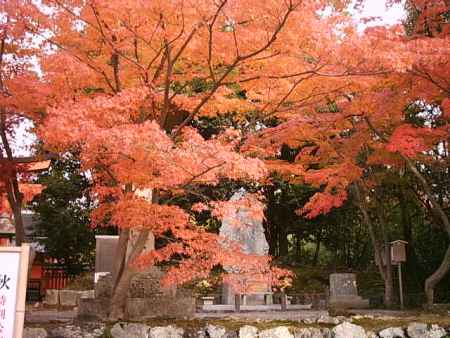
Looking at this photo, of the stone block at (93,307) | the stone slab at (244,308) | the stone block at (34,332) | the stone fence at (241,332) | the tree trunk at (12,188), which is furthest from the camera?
the stone slab at (244,308)

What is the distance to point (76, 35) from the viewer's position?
909 centimetres

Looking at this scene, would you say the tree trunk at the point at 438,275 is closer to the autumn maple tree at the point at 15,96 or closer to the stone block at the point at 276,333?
the stone block at the point at 276,333

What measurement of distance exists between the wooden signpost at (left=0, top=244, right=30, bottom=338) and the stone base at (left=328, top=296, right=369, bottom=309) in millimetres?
10804

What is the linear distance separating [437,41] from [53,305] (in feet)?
40.0

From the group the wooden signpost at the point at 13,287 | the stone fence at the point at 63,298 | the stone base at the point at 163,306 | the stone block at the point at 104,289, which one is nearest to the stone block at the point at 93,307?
the stone block at the point at 104,289

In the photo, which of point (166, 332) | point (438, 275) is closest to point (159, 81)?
point (166, 332)

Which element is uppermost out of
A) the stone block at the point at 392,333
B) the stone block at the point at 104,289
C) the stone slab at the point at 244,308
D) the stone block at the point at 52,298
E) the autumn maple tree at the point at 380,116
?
the autumn maple tree at the point at 380,116

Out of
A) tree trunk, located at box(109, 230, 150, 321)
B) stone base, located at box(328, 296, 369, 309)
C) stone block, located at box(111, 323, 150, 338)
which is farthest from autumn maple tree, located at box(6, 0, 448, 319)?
stone base, located at box(328, 296, 369, 309)

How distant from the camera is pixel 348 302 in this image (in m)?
14.7

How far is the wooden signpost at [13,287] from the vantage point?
16.5 feet

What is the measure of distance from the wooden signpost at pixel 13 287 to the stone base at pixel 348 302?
35.4ft

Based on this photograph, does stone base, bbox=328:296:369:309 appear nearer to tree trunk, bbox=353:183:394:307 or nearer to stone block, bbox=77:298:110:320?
tree trunk, bbox=353:183:394:307

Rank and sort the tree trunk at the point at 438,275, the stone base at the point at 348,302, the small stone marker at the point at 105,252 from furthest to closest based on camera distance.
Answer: the stone base at the point at 348,302
the small stone marker at the point at 105,252
the tree trunk at the point at 438,275

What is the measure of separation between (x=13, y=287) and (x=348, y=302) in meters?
11.4
